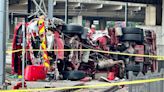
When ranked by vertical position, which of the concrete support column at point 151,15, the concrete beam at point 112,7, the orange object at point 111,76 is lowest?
the orange object at point 111,76

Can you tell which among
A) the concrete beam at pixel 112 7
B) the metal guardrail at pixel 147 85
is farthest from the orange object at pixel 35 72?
the concrete beam at pixel 112 7

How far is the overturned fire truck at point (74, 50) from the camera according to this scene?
14703 mm

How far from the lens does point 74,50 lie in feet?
49.4

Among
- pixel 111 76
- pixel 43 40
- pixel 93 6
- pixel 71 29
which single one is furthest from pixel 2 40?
pixel 93 6

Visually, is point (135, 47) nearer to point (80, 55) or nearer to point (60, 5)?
point (80, 55)

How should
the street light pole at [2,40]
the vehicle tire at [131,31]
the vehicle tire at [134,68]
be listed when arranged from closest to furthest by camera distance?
the street light pole at [2,40], the vehicle tire at [134,68], the vehicle tire at [131,31]

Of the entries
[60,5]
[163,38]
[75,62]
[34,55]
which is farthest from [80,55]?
[60,5]

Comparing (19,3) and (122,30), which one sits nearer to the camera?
(122,30)

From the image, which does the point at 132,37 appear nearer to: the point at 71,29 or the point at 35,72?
the point at 71,29

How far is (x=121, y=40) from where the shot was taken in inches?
658

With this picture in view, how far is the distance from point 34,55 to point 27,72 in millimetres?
1079

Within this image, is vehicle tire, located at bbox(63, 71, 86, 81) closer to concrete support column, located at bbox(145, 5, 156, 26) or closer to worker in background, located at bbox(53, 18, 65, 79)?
worker in background, located at bbox(53, 18, 65, 79)

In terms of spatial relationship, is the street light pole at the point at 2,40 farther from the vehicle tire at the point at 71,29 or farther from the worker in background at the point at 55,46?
the vehicle tire at the point at 71,29

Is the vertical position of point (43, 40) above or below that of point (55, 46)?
above
